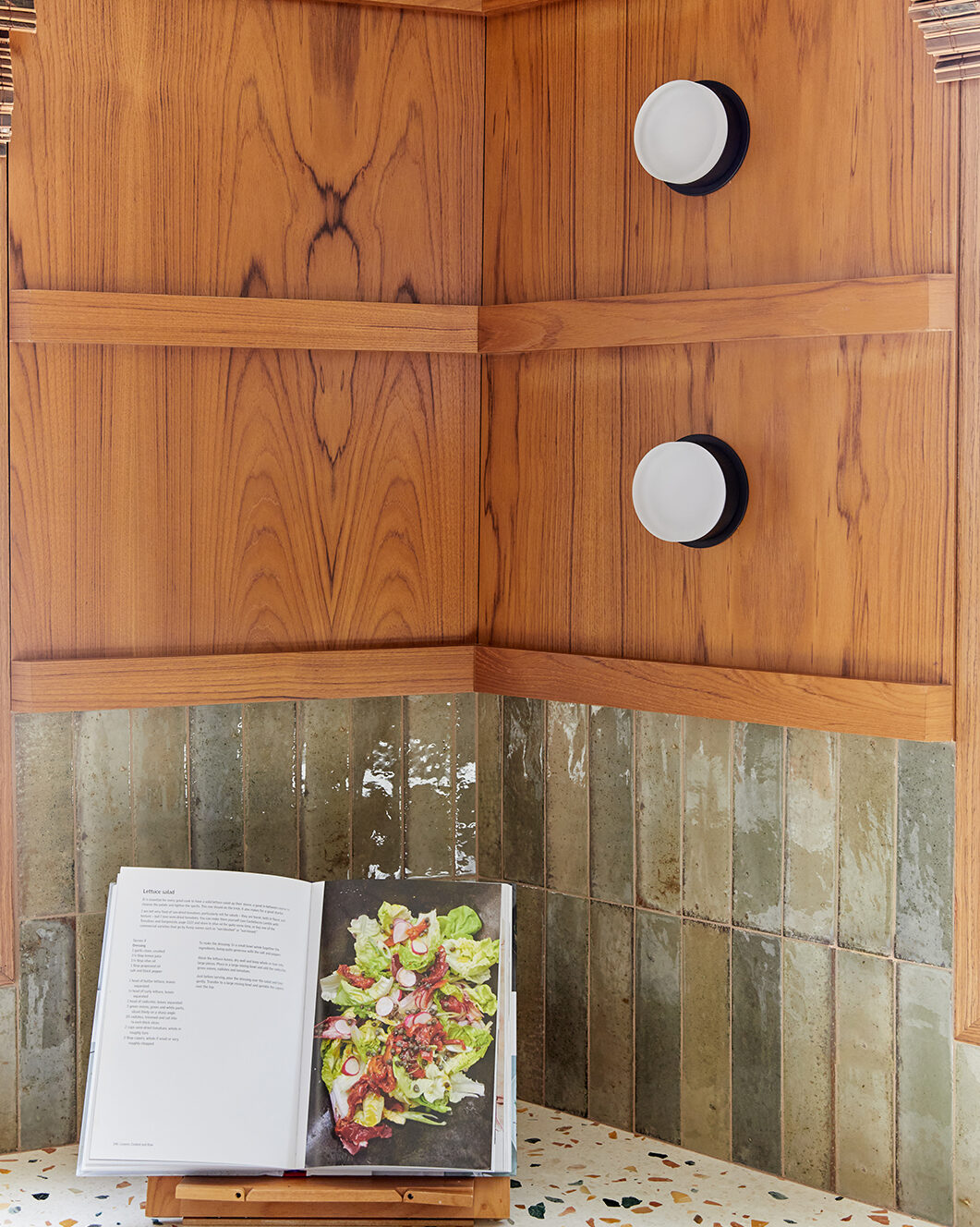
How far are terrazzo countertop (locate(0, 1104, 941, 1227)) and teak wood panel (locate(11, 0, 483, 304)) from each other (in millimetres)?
967

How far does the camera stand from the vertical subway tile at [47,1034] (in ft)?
4.60

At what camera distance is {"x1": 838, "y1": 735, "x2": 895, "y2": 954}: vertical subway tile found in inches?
49.5

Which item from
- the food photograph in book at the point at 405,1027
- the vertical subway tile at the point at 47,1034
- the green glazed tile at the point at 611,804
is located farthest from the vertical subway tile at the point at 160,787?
the green glazed tile at the point at 611,804

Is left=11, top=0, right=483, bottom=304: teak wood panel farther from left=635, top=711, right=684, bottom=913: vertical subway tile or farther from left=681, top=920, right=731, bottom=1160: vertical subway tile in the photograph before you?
left=681, top=920, right=731, bottom=1160: vertical subway tile

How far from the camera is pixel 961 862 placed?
1216 millimetres

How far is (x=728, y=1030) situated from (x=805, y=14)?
1074mm

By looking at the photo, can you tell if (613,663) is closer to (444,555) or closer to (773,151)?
(444,555)

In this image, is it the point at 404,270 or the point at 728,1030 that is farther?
the point at 404,270

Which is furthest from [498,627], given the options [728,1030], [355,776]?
[728,1030]

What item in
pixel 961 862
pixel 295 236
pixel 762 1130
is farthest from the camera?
pixel 295 236

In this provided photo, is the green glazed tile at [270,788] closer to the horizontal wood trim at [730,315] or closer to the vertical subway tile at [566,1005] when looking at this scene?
the vertical subway tile at [566,1005]

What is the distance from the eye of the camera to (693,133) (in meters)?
1.30

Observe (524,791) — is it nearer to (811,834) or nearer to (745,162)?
(811,834)

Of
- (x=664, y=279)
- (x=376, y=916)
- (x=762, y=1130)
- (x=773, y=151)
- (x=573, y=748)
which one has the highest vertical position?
(x=773, y=151)
